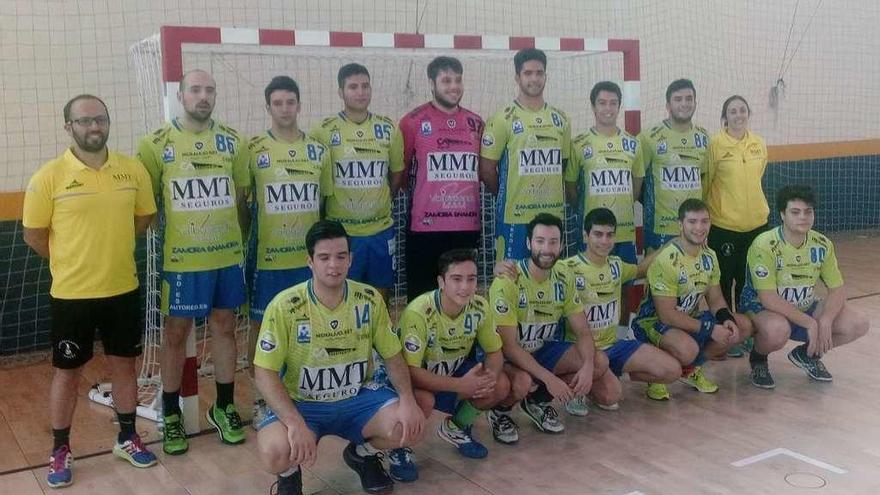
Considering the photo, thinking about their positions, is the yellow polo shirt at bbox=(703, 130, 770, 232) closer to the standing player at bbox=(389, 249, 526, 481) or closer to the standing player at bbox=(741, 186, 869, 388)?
the standing player at bbox=(741, 186, 869, 388)

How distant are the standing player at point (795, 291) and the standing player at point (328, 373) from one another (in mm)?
2252

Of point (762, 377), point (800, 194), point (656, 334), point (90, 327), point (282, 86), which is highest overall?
point (282, 86)

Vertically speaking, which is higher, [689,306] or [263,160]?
[263,160]

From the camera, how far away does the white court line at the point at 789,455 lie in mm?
3328

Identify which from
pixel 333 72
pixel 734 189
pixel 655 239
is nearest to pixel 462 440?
pixel 655 239

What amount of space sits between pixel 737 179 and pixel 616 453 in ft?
7.01

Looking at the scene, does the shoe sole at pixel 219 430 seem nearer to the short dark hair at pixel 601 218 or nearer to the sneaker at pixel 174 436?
the sneaker at pixel 174 436

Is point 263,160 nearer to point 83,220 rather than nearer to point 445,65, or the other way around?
point 83,220

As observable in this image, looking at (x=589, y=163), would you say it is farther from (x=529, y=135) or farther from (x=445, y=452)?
(x=445, y=452)

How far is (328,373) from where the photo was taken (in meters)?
3.13

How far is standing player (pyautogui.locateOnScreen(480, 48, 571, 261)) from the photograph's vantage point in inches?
167

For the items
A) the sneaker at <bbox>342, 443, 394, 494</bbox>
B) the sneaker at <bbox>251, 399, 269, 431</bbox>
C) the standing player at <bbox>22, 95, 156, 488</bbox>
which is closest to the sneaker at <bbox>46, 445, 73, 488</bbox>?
the standing player at <bbox>22, 95, 156, 488</bbox>

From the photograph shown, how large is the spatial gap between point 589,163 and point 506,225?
0.60 meters

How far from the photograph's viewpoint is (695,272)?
427 centimetres
